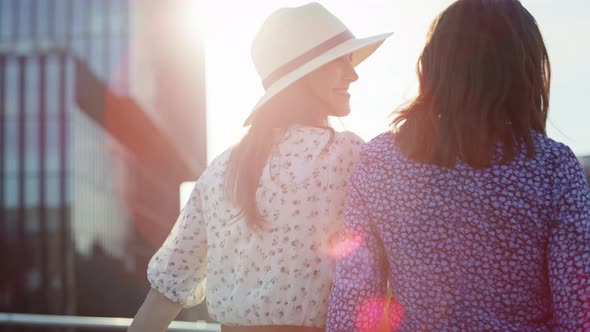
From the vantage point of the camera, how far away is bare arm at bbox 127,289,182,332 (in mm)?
2561

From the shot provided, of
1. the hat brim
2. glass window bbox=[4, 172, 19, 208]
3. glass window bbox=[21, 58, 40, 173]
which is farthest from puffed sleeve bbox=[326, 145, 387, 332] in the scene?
glass window bbox=[4, 172, 19, 208]

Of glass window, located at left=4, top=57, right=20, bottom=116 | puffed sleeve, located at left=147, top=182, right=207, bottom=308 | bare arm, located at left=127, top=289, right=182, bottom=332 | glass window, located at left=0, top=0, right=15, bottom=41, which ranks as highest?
puffed sleeve, located at left=147, top=182, right=207, bottom=308

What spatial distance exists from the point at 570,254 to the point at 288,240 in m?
0.77

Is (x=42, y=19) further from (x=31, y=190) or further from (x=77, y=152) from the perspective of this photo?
(x=31, y=190)

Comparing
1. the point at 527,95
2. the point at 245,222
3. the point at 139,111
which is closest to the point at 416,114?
the point at 527,95

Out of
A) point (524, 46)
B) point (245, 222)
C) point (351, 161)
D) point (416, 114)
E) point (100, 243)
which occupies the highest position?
point (524, 46)

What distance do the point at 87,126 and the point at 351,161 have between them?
3652 cm

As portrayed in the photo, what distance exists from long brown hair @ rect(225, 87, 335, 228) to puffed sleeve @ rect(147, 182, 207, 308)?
0.76 feet

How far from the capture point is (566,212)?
6.35 feet

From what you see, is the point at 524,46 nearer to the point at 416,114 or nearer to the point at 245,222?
the point at 416,114

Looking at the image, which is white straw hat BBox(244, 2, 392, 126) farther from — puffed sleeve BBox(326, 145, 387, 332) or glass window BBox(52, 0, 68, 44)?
glass window BBox(52, 0, 68, 44)

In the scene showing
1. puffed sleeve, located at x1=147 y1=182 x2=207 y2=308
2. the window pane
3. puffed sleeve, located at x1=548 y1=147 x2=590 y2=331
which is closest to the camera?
puffed sleeve, located at x1=548 y1=147 x2=590 y2=331

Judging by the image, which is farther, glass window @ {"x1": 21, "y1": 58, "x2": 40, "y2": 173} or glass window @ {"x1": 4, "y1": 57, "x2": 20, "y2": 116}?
glass window @ {"x1": 4, "y1": 57, "x2": 20, "y2": 116}

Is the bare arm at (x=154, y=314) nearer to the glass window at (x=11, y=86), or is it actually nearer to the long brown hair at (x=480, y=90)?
the long brown hair at (x=480, y=90)
